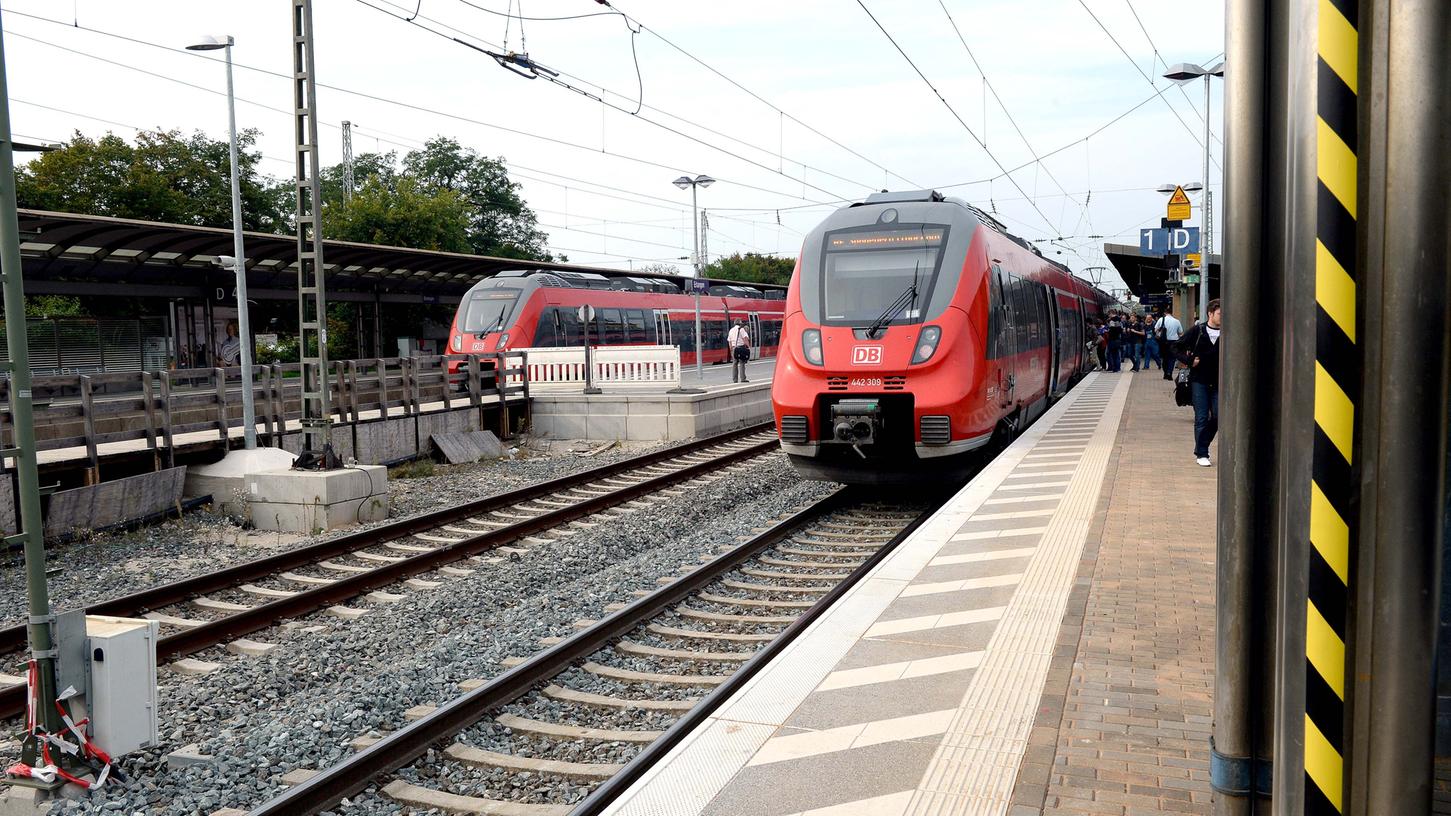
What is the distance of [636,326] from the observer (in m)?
31.9

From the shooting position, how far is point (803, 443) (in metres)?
11.2

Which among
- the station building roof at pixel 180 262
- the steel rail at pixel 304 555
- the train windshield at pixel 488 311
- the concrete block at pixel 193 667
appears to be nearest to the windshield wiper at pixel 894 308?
the steel rail at pixel 304 555

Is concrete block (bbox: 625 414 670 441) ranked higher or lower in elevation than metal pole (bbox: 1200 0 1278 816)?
lower

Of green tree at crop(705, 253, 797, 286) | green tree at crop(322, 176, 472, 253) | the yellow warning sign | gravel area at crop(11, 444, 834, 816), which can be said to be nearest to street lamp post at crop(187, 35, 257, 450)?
gravel area at crop(11, 444, 834, 816)

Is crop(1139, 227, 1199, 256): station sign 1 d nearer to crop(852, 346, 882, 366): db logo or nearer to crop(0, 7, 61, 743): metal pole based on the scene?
crop(852, 346, 882, 366): db logo

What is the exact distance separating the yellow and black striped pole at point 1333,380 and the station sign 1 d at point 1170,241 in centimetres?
1940

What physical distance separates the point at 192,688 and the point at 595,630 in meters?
2.42

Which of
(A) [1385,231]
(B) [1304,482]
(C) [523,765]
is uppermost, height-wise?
(A) [1385,231]

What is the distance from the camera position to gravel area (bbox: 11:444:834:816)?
196 inches

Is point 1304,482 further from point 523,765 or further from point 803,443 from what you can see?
point 803,443

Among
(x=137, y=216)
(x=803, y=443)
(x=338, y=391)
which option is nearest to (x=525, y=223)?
(x=137, y=216)

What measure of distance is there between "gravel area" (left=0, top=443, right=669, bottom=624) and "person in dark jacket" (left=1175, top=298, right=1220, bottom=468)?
8667mm

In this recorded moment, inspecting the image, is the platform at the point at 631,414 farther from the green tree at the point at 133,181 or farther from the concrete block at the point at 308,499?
the green tree at the point at 133,181

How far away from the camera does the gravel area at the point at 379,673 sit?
498cm
